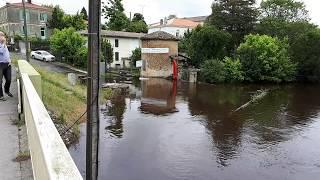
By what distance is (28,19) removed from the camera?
6006 cm

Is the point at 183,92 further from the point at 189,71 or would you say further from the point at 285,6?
the point at 285,6

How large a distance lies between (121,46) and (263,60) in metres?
17.8

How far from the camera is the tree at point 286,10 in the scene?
190 feet

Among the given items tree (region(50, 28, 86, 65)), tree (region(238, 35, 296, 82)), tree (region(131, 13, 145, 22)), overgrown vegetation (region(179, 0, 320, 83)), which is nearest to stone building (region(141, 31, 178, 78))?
overgrown vegetation (region(179, 0, 320, 83))

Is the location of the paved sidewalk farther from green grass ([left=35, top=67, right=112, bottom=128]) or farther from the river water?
green grass ([left=35, top=67, right=112, bottom=128])

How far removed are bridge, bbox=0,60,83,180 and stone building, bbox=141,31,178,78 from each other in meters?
29.6

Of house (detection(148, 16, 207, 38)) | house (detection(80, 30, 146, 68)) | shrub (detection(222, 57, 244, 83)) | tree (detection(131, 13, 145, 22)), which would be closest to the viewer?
shrub (detection(222, 57, 244, 83))

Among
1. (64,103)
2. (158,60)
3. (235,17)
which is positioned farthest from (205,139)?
(235,17)

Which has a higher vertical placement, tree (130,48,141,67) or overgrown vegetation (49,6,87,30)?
overgrown vegetation (49,6,87,30)

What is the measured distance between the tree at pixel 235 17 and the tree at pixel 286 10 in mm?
13150

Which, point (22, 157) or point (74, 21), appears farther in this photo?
point (74, 21)

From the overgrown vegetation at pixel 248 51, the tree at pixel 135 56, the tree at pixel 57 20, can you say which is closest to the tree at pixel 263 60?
the overgrown vegetation at pixel 248 51

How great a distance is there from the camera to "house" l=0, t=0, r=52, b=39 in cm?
5966

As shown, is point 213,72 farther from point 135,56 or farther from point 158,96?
point 135,56
